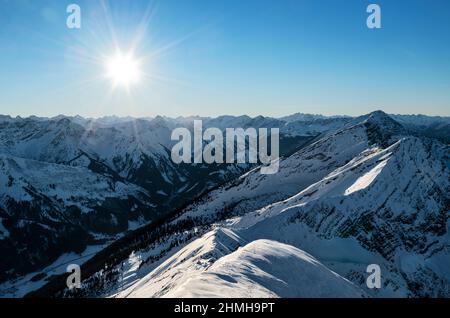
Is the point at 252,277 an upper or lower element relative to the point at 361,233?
upper

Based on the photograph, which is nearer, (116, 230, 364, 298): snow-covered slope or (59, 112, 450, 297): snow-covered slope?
(116, 230, 364, 298): snow-covered slope

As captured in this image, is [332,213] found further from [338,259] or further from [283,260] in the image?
[283,260]

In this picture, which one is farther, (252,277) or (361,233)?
(361,233)

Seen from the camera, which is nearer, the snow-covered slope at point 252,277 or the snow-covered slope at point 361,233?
the snow-covered slope at point 252,277
